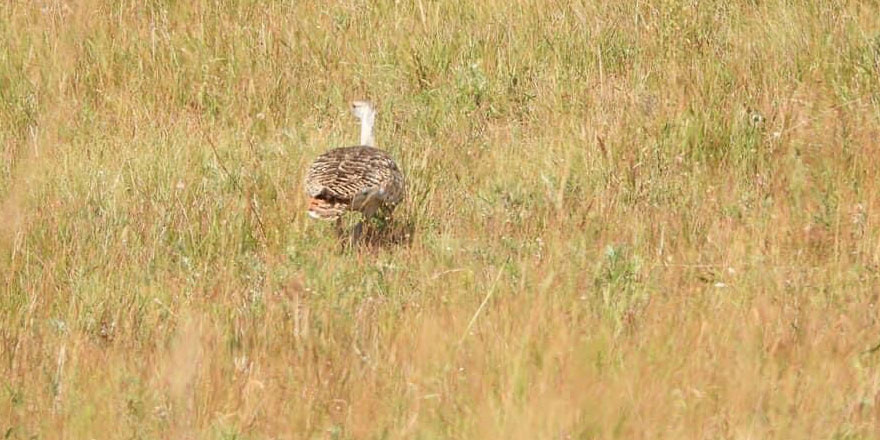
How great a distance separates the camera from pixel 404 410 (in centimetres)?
473

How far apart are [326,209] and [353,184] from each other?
0.17 m

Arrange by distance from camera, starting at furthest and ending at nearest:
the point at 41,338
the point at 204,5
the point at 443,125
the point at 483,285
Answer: the point at 204,5 → the point at 443,125 → the point at 483,285 → the point at 41,338

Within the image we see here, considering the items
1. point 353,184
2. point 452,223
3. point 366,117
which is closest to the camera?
point 353,184

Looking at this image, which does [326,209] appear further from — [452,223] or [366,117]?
[366,117]

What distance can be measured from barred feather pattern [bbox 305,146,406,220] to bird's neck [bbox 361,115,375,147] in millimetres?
512

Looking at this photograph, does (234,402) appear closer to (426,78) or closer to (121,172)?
(121,172)

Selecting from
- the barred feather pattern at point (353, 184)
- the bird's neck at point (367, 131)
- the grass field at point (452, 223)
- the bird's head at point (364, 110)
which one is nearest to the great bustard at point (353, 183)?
the barred feather pattern at point (353, 184)

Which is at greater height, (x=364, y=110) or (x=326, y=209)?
(x=364, y=110)

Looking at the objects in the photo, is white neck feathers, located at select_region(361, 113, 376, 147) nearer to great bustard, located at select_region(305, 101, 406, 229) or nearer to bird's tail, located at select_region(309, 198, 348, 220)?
great bustard, located at select_region(305, 101, 406, 229)

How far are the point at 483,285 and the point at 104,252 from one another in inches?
67.8

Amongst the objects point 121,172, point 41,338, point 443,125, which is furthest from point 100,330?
point 443,125

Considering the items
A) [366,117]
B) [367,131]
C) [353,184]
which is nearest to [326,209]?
[353,184]

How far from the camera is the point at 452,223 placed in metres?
6.83

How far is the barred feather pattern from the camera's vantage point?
6.67m
